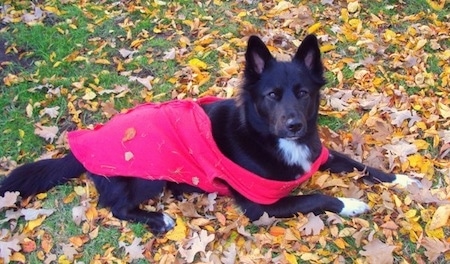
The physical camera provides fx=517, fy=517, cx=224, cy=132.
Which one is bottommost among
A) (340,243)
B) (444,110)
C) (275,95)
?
(340,243)

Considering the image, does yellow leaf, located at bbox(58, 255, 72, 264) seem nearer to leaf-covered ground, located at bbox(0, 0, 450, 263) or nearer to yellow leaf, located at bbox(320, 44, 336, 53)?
leaf-covered ground, located at bbox(0, 0, 450, 263)

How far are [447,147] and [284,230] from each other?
1.64 metres

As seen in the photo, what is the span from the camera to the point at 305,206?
12.8 feet

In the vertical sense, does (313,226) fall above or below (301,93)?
below

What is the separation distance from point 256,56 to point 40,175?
6.60 feet

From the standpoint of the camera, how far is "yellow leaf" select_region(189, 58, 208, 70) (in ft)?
18.2

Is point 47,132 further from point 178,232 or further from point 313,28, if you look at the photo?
point 313,28

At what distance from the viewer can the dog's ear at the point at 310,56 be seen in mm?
3672

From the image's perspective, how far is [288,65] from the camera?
372cm

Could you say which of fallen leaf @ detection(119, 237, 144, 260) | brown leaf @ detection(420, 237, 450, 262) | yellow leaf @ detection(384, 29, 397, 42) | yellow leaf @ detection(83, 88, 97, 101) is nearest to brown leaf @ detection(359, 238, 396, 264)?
brown leaf @ detection(420, 237, 450, 262)

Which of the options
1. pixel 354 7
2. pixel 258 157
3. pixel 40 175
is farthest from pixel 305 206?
pixel 354 7

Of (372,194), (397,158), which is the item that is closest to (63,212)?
(372,194)

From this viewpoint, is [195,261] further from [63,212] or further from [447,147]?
[447,147]

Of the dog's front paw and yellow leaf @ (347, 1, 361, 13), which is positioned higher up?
yellow leaf @ (347, 1, 361, 13)
